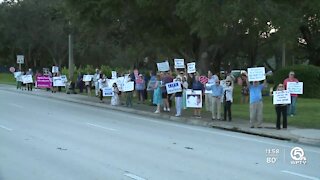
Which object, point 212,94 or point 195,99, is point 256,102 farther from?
point 195,99

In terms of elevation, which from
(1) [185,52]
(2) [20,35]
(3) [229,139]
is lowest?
(3) [229,139]

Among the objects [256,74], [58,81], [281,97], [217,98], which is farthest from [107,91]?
[281,97]

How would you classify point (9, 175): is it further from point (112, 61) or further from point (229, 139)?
point (112, 61)

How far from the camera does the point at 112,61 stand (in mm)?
94250

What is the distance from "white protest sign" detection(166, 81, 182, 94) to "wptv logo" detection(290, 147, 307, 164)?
9.13 meters

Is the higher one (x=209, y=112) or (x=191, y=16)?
(x=191, y=16)

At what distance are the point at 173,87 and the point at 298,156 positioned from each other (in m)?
10.5

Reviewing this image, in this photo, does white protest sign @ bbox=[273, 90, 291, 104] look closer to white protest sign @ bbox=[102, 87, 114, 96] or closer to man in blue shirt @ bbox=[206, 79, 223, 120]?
man in blue shirt @ bbox=[206, 79, 223, 120]

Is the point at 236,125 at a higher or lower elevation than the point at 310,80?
lower

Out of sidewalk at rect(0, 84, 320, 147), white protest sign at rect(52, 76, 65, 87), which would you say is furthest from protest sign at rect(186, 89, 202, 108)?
white protest sign at rect(52, 76, 65, 87)

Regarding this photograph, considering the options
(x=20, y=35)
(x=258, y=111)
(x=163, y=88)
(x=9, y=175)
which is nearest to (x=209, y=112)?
(x=163, y=88)

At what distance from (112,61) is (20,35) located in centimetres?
2430

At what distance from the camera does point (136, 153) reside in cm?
1151

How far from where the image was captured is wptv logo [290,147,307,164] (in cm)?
1105
